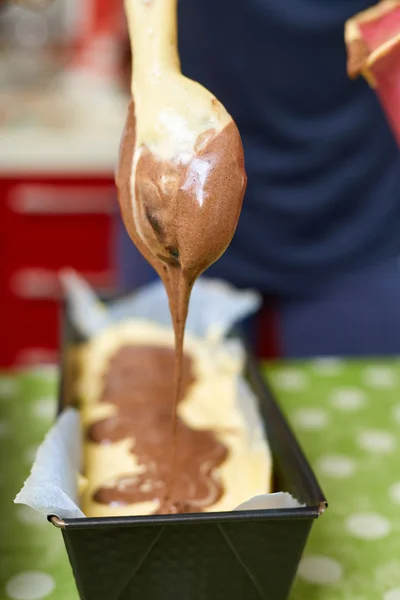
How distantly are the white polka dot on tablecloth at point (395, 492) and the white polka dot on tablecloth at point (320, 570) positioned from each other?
0.15m

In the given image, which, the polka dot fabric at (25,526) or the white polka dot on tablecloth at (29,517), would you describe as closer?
the polka dot fabric at (25,526)

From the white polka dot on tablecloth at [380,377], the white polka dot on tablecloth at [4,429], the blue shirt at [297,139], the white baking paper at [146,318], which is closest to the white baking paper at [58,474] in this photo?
the white baking paper at [146,318]

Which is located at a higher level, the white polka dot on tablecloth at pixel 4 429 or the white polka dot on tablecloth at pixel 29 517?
Answer: the white polka dot on tablecloth at pixel 4 429

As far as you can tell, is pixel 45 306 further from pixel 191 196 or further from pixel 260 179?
pixel 191 196

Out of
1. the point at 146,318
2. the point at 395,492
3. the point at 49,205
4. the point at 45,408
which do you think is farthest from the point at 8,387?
the point at 49,205

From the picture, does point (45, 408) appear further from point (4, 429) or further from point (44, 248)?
point (44, 248)

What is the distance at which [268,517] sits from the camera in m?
0.67

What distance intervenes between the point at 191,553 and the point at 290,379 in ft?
2.18

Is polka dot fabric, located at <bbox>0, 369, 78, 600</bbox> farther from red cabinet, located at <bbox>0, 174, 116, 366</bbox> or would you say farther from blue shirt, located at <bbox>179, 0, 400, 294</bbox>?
red cabinet, located at <bbox>0, 174, 116, 366</bbox>

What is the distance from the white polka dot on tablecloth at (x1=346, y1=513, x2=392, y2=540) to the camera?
89 centimetres

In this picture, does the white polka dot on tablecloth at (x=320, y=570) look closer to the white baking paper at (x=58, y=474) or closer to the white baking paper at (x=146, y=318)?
the white baking paper at (x=146, y=318)

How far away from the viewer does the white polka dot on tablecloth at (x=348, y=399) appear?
4.03 ft

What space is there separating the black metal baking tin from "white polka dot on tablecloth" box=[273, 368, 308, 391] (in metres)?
0.57

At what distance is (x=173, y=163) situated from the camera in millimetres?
700
